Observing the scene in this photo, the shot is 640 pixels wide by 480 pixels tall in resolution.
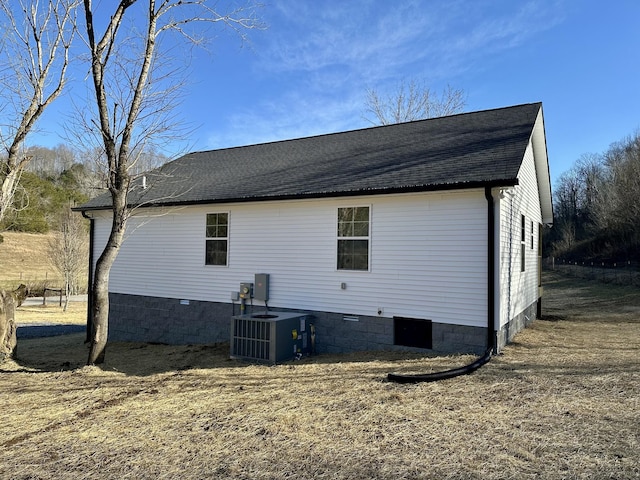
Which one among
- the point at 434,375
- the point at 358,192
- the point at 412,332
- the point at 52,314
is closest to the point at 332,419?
the point at 434,375

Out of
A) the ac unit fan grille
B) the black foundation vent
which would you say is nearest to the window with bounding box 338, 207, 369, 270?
the black foundation vent

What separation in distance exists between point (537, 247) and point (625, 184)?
91.0 ft

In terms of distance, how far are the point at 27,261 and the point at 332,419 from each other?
40638 mm

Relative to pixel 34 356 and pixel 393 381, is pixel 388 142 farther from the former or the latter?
pixel 34 356

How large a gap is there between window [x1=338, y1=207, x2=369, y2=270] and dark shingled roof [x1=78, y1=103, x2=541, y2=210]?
540 millimetres

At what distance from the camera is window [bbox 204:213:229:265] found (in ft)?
33.9

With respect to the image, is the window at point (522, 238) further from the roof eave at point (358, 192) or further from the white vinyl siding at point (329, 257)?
the roof eave at point (358, 192)

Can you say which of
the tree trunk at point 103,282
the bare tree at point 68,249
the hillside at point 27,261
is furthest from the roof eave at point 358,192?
the hillside at point 27,261

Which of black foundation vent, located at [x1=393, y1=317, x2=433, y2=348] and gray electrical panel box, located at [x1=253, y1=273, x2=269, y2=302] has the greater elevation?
gray electrical panel box, located at [x1=253, y1=273, x2=269, y2=302]

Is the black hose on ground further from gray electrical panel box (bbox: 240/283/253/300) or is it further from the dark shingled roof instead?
gray electrical panel box (bbox: 240/283/253/300)

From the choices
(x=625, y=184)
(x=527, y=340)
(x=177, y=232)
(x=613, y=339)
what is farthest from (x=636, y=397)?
(x=625, y=184)

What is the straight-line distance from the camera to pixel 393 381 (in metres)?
5.96

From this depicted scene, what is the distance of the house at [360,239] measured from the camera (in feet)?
24.5

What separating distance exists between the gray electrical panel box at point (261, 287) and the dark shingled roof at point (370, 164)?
66.8 inches
